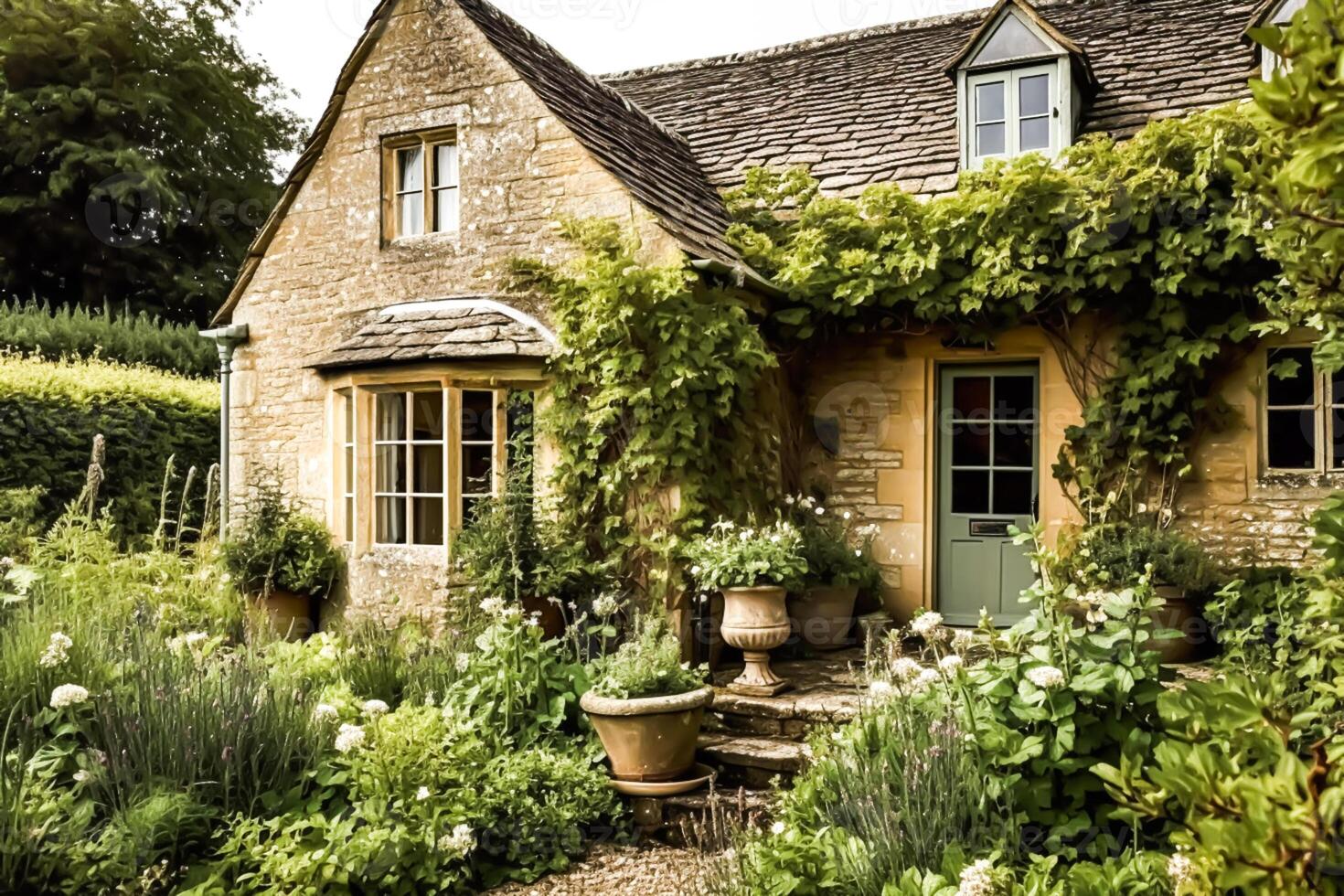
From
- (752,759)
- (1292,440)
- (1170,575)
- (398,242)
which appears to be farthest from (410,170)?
(1292,440)

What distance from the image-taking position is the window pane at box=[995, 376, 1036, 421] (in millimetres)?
8422

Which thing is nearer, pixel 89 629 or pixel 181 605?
pixel 89 629

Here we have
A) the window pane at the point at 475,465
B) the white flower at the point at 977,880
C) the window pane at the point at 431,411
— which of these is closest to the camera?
→ the white flower at the point at 977,880

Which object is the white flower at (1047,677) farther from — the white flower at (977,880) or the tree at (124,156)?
the tree at (124,156)

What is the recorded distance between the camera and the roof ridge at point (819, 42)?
12.6 m

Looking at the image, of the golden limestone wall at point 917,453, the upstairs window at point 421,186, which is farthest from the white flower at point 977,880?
the upstairs window at point 421,186

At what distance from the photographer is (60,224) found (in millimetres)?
18922

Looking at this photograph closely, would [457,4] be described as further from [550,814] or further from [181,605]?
[550,814]

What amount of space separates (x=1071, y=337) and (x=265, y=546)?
22.7 ft

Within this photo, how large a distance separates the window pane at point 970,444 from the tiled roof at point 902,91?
88.6 inches

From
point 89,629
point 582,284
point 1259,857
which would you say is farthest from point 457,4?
point 1259,857

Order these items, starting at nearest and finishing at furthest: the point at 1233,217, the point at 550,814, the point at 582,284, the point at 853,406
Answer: the point at 550,814 < the point at 1233,217 < the point at 582,284 < the point at 853,406

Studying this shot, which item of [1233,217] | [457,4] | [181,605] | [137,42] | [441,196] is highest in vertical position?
[137,42]

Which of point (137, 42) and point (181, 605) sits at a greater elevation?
point (137, 42)
